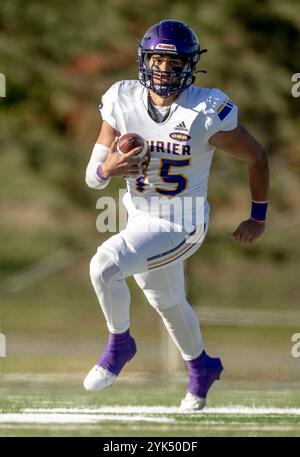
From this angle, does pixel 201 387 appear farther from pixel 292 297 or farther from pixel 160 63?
pixel 292 297

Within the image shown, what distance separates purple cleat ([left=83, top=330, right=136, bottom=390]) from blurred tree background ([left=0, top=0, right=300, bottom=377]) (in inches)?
302

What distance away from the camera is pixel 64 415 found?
19.8ft

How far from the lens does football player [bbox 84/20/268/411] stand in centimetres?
591

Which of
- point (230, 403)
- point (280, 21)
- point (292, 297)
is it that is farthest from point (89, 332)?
point (230, 403)

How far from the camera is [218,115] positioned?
591 centimetres

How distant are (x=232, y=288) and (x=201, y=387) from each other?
12.2 metres

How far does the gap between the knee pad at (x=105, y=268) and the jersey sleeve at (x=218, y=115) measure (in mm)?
767

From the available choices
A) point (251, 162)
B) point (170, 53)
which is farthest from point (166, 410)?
point (170, 53)

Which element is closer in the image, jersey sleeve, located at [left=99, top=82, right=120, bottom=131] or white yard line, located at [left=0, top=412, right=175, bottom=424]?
white yard line, located at [left=0, top=412, right=175, bottom=424]

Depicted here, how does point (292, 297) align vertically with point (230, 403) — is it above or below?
above

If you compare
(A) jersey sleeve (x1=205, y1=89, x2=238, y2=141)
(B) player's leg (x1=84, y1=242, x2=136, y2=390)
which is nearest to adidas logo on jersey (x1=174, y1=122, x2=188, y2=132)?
(A) jersey sleeve (x1=205, y1=89, x2=238, y2=141)

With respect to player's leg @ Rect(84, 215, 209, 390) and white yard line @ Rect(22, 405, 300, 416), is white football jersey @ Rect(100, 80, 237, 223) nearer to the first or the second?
player's leg @ Rect(84, 215, 209, 390)

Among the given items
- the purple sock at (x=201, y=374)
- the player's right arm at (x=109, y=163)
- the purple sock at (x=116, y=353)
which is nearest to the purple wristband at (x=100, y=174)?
the player's right arm at (x=109, y=163)

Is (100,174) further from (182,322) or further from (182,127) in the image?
(182,322)
